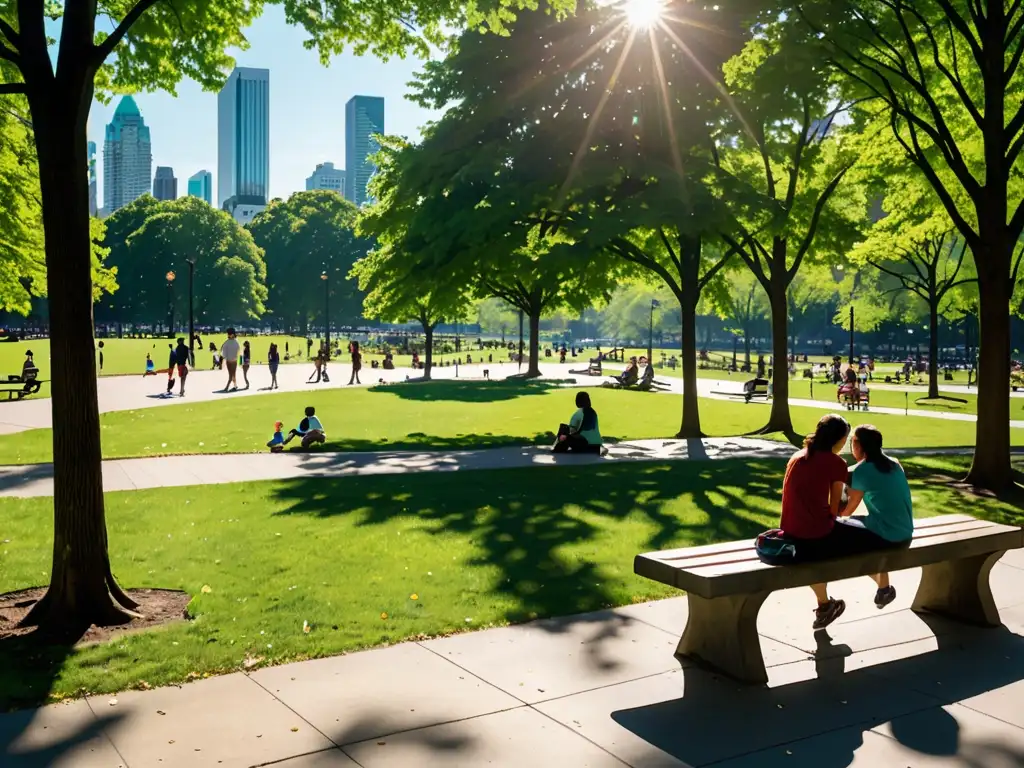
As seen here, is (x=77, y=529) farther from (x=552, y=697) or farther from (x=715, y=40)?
(x=715, y=40)

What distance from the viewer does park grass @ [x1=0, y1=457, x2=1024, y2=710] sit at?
6297 millimetres

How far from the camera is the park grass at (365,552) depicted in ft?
20.7

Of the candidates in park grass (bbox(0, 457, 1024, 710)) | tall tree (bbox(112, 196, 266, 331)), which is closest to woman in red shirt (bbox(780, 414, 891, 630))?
park grass (bbox(0, 457, 1024, 710))

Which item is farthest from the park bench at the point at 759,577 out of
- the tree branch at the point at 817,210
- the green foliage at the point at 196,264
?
the green foliage at the point at 196,264

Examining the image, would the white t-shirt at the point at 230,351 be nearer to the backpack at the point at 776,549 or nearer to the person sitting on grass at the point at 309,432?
the person sitting on grass at the point at 309,432

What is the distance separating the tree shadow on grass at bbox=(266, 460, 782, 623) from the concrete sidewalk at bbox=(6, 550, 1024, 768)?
1279mm

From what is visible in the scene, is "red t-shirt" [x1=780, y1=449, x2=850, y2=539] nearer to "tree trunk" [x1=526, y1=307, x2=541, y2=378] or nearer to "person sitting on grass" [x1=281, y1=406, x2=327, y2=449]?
"person sitting on grass" [x1=281, y1=406, x2=327, y2=449]

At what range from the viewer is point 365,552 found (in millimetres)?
9188

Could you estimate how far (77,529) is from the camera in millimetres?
6953

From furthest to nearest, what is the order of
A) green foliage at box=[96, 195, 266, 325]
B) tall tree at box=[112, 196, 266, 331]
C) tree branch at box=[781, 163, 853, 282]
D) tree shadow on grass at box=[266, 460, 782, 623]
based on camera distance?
tall tree at box=[112, 196, 266, 331] → green foliage at box=[96, 195, 266, 325] → tree branch at box=[781, 163, 853, 282] → tree shadow on grass at box=[266, 460, 782, 623]

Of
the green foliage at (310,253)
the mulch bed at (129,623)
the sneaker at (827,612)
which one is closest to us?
the mulch bed at (129,623)

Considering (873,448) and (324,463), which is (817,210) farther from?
(873,448)

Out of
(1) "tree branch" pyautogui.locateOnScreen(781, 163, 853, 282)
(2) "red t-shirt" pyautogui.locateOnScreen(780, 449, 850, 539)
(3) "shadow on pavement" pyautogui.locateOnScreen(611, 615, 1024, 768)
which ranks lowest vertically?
(3) "shadow on pavement" pyautogui.locateOnScreen(611, 615, 1024, 768)

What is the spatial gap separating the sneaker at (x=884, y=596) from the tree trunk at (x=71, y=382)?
19.2 feet
